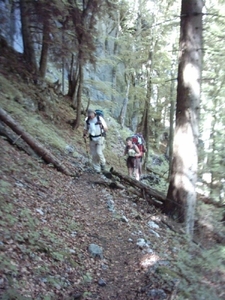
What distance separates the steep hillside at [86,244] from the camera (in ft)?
13.9

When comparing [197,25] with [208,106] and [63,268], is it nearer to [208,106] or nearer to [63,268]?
[63,268]

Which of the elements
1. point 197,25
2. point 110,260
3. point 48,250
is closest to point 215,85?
point 197,25

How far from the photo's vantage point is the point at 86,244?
559 cm

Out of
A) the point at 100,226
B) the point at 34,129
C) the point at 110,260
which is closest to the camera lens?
the point at 110,260

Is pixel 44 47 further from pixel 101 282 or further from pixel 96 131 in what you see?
pixel 101 282

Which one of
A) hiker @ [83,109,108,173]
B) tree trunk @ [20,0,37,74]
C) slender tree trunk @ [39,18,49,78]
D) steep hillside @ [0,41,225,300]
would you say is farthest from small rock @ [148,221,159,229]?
tree trunk @ [20,0,37,74]

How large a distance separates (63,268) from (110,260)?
3.61 feet

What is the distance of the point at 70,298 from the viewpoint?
13.1 ft

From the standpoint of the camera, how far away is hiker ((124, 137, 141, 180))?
11.4 m

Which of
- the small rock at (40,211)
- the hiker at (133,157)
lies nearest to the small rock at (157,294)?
the small rock at (40,211)

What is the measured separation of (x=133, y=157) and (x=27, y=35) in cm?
645

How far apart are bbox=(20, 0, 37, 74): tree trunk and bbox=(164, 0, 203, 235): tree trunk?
6603 millimetres

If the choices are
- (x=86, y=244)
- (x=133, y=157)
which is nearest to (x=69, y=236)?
(x=86, y=244)

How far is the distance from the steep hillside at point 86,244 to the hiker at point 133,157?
1856 mm
